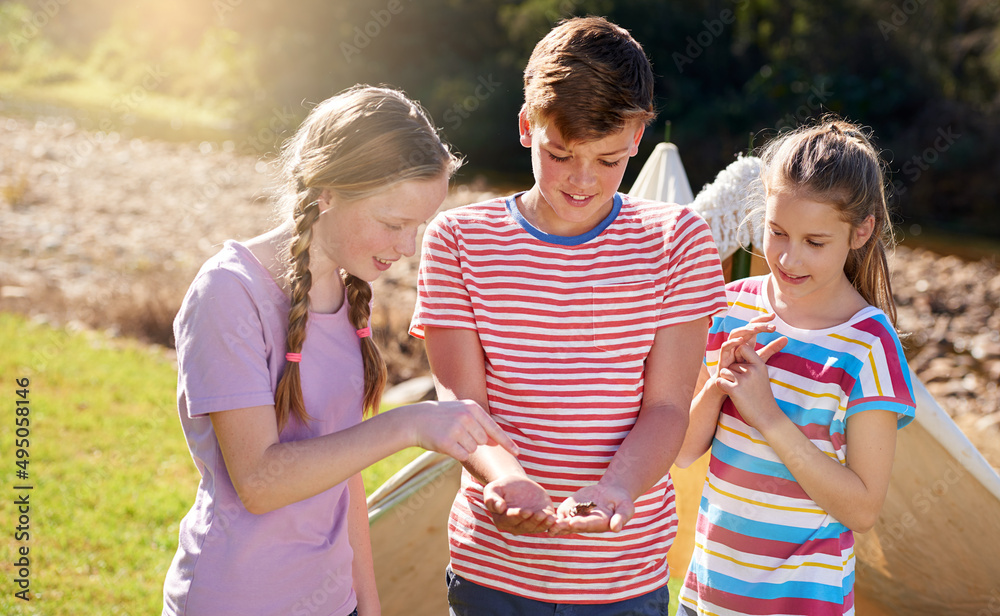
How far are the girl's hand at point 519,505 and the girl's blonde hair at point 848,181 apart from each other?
3.04 ft

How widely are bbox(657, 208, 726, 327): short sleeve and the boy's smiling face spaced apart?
0.60 feet

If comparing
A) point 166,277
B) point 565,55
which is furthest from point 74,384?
point 565,55

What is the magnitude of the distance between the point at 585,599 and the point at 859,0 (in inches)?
926

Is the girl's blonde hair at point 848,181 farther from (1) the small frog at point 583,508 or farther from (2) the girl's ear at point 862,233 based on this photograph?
(1) the small frog at point 583,508

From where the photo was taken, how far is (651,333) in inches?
66.6

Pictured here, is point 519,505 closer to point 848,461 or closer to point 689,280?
point 689,280

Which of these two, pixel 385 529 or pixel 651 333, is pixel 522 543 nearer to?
pixel 651 333

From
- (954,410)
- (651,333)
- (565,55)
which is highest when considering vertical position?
(565,55)
